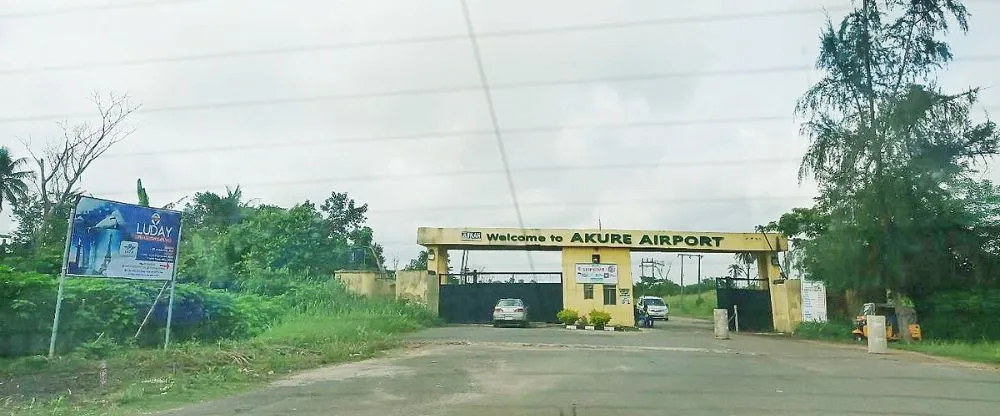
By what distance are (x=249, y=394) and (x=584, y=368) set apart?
14.4ft

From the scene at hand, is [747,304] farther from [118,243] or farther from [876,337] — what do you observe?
[118,243]

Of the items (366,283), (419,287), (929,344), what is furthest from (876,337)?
(366,283)

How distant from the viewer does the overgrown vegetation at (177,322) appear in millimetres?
8125

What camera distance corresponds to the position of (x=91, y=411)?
265 inches

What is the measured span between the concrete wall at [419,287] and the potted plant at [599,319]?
554 centimetres

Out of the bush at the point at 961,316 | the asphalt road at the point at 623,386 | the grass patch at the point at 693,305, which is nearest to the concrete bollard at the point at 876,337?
the asphalt road at the point at 623,386

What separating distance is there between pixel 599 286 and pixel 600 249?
1293 millimetres

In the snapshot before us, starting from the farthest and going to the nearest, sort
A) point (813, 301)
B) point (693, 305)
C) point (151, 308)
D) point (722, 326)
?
point (693, 305) → point (813, 301) → point (722, 326) → point (151, 308)

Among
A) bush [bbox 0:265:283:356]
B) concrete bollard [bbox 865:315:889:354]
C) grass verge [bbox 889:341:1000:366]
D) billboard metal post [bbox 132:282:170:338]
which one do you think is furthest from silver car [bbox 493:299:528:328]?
billboard metal post [bbox 132:282:170:338]

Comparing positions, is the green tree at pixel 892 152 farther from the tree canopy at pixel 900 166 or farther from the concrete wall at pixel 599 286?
the concrete wall at pixel 599 286

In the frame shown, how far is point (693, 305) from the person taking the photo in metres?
46.9

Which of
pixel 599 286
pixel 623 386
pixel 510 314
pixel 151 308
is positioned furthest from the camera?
pixel 599 286

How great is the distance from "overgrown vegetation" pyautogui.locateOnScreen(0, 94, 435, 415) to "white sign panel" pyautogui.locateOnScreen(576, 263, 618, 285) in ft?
17.9

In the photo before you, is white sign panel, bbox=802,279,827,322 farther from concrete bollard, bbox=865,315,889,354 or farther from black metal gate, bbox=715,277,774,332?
concrete bollard, bbox=865,315,889,354
